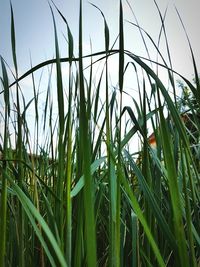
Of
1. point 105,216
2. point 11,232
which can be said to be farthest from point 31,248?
point 105,216

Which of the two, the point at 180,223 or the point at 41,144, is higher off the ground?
the point at 41,144

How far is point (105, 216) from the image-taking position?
2.14 feet

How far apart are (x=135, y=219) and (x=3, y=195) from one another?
8.8 inches

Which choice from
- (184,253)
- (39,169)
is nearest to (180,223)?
(184,253)

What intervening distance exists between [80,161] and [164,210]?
284mm

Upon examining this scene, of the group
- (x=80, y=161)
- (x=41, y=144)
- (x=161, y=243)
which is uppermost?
(x=41, y=144)

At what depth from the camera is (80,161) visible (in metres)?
0.46

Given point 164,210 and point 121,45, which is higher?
point 121,45

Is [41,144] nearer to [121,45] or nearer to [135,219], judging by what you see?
[135,219]

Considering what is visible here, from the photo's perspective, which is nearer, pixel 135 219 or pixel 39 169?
pixel 135 219

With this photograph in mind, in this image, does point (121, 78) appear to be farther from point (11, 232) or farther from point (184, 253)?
point (11, 232)

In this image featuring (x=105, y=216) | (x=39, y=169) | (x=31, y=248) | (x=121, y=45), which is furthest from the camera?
(x=39, y=169)

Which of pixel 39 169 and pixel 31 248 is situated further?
pixel 39 169

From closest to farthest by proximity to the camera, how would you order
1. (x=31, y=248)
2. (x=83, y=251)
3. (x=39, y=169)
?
(x=83, y=251) < (x=31, y=248) < (x=39, y=169)
